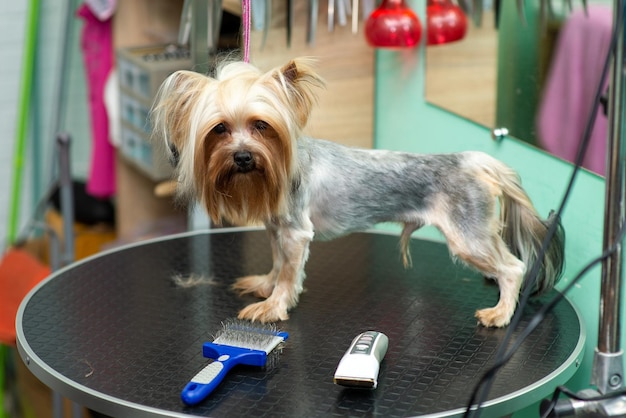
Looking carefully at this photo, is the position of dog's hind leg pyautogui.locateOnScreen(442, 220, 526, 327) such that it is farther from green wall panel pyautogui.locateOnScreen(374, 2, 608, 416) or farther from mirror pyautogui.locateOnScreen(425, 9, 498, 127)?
mirror pyautogui.locateOnScreen(425, 9, 498, 127)

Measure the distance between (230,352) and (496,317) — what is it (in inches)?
16.7

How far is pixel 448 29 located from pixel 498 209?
0.59 m

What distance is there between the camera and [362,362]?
125 cm

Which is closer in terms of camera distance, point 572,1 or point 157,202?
point 572,1

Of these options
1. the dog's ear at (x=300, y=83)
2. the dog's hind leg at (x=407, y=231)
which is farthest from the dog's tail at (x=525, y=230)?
the dog's ear at (x=300, y=83)

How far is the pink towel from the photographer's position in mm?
1530

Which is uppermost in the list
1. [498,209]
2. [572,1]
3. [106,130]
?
[572,1]

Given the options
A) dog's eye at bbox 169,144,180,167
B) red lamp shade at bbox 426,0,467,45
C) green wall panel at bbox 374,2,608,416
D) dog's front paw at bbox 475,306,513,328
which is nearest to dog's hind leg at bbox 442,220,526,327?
dog's front paw at bbox 475,306,513,328

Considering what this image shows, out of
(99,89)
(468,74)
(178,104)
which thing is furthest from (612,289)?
(99,89)

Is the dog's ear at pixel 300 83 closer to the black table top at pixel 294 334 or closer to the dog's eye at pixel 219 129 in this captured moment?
the dog's eye at pixel 219 129

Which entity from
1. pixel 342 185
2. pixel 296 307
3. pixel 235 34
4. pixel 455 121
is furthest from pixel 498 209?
pixel 235 34

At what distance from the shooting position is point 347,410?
3.95 feet

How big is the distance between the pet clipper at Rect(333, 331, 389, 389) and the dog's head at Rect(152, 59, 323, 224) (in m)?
0.25

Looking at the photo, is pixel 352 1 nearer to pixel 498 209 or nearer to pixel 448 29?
pixel 448 29
